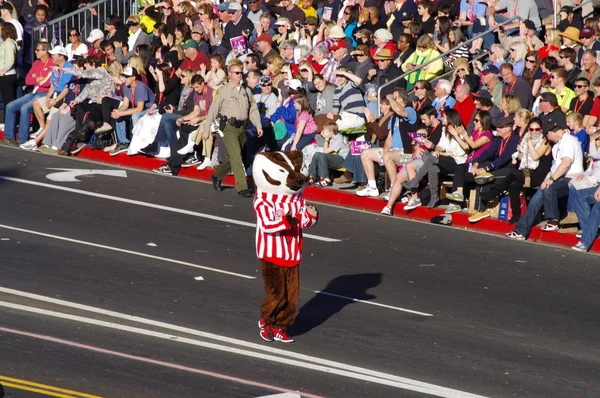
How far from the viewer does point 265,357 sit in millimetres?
10727

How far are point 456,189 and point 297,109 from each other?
3250mm

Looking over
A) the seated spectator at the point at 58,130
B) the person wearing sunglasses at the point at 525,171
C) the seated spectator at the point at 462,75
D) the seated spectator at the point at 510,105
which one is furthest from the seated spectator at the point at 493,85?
the seated spectator at the point at 58,130

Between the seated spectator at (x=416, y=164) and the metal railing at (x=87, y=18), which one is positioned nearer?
the seated spectator at (x=416, y=164)

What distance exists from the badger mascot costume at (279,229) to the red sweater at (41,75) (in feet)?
41.2

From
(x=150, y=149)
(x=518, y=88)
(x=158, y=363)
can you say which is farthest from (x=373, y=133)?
(x=158, y=363)

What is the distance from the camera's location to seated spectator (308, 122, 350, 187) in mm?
18906

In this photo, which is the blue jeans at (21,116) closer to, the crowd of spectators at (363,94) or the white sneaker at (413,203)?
the crowd of spectators at (363,94)

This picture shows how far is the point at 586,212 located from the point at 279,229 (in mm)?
6508

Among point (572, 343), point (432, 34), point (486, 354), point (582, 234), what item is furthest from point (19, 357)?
point (432, 34)

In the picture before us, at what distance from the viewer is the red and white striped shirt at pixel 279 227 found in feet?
36.0

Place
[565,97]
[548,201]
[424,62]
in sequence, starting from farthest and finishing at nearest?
Answer: [424,62], [565,97], [548,201]

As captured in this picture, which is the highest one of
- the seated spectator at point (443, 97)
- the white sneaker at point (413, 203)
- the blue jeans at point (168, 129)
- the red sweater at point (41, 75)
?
→ the seated spectator at point (443, 97)

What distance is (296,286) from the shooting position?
441 inches

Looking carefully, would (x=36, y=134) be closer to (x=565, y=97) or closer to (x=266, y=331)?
(x=565, y=97)
